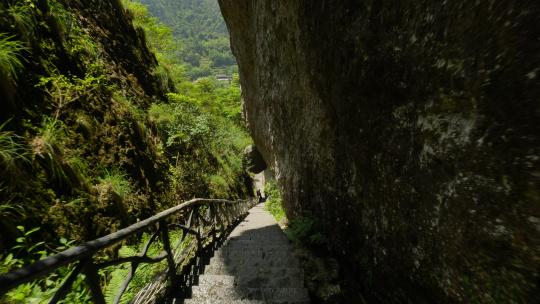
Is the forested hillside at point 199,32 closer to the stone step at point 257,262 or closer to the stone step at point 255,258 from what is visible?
the stone step at point 255,258

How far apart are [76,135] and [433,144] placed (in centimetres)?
499

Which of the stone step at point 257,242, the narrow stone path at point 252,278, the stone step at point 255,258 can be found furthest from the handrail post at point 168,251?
the stone step at point 257,242

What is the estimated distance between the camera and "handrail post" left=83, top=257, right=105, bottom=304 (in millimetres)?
1726

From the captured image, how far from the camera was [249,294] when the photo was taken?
10.4 ft

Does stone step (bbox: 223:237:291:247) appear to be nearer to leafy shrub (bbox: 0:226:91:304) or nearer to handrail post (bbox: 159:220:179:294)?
handrail post (bbox: 159:220:179:294)

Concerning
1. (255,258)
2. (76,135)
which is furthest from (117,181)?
(255,258)

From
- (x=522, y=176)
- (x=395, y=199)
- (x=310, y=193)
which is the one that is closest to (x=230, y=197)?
(x=310, y=193)

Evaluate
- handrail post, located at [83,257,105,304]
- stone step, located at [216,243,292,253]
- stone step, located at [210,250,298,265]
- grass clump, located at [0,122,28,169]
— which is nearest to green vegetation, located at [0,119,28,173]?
grass clump, located at [0,122,28,169]

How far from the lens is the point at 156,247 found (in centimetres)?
439

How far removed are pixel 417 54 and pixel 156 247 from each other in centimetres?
457

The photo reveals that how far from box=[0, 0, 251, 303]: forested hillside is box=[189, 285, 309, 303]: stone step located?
1.50 m

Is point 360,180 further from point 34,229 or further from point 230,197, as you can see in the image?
point 230,197

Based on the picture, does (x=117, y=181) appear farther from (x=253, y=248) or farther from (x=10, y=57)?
(x=253, y=248)

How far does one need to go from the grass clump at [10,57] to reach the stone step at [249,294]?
376cm
